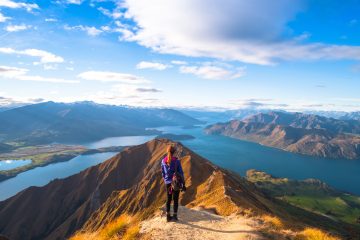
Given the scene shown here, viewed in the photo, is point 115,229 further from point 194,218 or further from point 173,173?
point 194,218

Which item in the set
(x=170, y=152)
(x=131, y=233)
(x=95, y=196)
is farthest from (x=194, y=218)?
(x=95, y=196)

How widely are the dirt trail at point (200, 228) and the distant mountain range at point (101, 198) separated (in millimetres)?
77116

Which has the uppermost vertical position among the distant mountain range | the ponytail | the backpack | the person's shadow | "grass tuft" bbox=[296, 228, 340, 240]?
the ponytail

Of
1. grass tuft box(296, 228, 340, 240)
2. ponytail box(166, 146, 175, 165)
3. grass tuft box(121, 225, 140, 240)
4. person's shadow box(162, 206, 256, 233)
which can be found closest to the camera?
grass tuft box(296, 228, 340, 240)

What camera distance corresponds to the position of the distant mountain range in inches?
4764

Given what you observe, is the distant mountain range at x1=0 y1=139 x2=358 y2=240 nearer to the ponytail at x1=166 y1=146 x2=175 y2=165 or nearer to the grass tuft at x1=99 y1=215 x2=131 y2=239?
the grass tuft at x1=99 y1=215 x2=131 y2=239

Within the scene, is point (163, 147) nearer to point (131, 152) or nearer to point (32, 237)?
point (131, 152)

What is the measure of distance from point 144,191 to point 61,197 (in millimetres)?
69649

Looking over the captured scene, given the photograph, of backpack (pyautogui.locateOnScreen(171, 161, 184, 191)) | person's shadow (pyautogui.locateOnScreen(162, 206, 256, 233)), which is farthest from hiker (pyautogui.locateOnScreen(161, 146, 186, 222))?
person's shadow (pyautogui.locateOnScreen(162, 206, 256, 233))

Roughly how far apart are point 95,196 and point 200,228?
147 m

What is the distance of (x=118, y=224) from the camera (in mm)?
21281

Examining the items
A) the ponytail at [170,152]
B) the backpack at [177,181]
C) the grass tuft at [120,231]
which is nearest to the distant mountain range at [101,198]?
the grass tuft at [120,231]

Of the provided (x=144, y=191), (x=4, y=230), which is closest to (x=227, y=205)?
(x=144, y=191)

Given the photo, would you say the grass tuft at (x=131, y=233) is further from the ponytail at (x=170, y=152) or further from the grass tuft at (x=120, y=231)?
the ponytail at (x=170, y=152)
